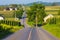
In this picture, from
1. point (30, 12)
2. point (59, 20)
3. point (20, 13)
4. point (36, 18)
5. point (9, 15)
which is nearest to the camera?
point (59, 20)

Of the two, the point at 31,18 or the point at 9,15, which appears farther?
the point at 9,15

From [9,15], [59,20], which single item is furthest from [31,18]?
[59,20]

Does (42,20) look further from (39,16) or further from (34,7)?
(34,7)

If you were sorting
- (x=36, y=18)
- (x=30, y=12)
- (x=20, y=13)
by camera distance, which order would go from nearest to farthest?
(x=36, y=18), (x=30, y=12), (x=20, y=13)

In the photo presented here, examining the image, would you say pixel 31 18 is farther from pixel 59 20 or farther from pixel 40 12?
pixel 59 20

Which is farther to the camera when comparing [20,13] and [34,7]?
[20,13]

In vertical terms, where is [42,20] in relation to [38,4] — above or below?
below

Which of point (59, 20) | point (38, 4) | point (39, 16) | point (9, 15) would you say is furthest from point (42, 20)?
point (59, 20)

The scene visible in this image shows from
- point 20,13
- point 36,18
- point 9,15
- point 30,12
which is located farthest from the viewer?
point 20,13

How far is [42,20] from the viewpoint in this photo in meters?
Answer: 120

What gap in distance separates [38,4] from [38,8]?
2341 millimetres

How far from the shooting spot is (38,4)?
127 m

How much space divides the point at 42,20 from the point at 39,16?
253cm

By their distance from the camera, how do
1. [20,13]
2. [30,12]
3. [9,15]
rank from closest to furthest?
[30,12] → [9,15] → [20,13]
